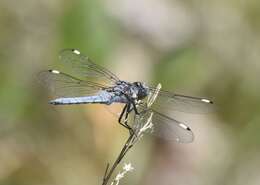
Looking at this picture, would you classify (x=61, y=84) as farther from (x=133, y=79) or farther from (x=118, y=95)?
(x=133, y=79)

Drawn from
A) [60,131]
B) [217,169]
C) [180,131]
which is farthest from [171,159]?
[180,131]

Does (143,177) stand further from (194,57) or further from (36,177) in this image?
(194,57)

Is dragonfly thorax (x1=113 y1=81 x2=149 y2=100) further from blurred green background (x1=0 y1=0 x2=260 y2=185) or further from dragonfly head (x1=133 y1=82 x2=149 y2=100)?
blurred green background (x1=0 y1=0 x2=260 y2=185)

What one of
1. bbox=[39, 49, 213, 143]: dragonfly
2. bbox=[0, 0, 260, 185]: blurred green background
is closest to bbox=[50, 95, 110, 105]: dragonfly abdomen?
bbox=[39, 49, 213, 143]: dragonfly

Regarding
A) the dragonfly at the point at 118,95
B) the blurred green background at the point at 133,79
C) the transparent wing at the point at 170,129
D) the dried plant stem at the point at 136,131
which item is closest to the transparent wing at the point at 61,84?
the dragonfly at the point at 118,95

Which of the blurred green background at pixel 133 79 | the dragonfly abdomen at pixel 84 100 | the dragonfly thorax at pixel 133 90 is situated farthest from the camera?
the blurred green background at pixel 133 79

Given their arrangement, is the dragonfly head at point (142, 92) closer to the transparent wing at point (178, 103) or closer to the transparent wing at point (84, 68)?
the transparent wing at point (178, 103)
